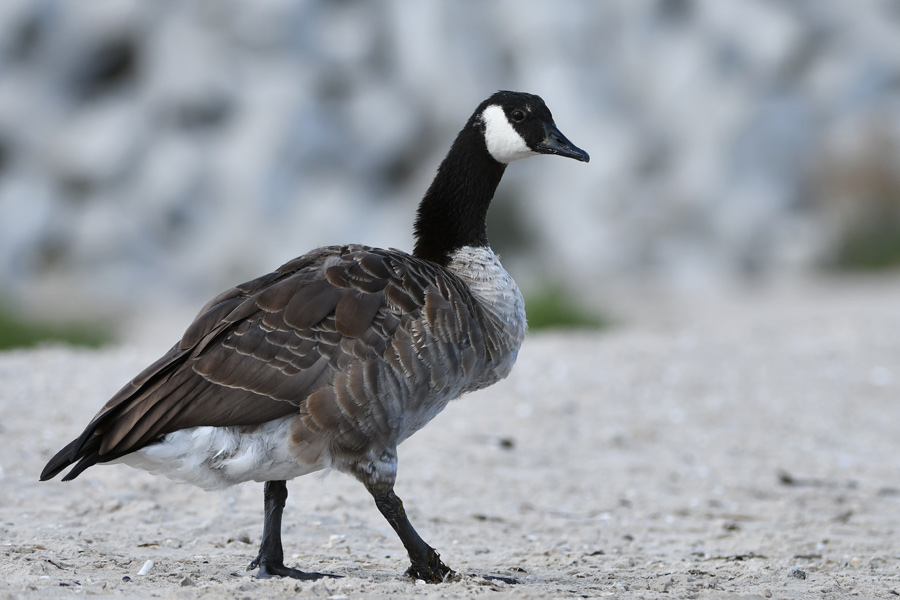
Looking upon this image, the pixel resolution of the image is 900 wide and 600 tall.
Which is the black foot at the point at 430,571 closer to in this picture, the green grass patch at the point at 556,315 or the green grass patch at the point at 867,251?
the green grass patch at the point at 556,315

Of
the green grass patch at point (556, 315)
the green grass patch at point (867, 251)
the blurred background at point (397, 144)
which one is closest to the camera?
the green grass patch at point (556, 315)

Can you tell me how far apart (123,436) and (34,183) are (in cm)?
1388

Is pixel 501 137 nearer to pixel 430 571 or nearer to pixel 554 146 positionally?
pixel 554 146

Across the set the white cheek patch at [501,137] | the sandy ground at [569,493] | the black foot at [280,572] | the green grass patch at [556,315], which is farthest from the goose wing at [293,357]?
the green grass patch at [556,315]

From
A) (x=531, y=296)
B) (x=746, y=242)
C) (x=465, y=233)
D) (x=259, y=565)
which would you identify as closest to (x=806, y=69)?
(x=746, y=242)

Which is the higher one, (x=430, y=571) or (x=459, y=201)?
(x=459, y=201)

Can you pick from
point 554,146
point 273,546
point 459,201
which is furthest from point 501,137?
point 273,546

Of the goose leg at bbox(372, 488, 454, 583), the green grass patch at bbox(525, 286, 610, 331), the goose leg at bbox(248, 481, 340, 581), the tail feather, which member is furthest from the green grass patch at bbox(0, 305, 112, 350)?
the goose leg at bbox(372, 488, 454, 583)

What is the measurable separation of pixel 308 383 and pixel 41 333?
899cm

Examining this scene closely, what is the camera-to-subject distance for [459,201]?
18.5 ft

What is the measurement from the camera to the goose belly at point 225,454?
4414mm

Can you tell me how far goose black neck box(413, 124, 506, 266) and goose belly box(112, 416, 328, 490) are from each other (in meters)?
1.50

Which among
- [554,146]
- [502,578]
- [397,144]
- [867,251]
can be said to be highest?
[397,144]

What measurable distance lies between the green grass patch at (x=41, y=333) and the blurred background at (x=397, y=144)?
157 centimetres
